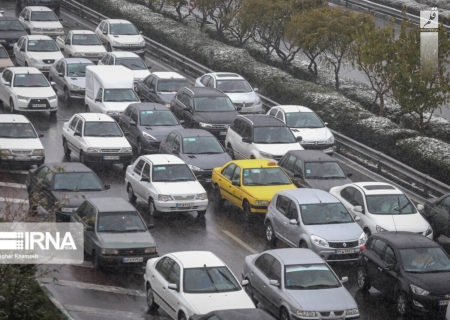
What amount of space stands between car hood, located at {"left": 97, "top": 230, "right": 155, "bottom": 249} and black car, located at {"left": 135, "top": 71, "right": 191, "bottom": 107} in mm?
16245

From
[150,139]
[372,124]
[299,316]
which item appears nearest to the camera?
[299,316]

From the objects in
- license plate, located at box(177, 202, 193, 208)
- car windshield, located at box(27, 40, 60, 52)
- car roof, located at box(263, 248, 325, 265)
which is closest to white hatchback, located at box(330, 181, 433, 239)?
license plate, located at box(177, 202, 193, 208)

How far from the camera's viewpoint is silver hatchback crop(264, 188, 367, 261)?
87.7 ft

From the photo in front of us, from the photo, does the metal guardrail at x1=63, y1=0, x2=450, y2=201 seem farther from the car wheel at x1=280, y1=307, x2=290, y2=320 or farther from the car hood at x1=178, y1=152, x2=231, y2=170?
the car wheel at x1=280, y1=307, x2=290, y2=320

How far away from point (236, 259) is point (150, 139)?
9.77m

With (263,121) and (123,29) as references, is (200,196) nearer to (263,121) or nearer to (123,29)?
(263,121)

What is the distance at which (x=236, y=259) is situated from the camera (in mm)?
27438

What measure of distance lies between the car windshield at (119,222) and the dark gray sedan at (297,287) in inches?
136

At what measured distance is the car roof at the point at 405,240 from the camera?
81.5 ft

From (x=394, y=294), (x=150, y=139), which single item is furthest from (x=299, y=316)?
(x=150, y=139)

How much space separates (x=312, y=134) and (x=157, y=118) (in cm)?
544

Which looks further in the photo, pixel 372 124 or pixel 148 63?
pixel 148 63

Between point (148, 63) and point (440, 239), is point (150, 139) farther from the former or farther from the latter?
point (148, 63)

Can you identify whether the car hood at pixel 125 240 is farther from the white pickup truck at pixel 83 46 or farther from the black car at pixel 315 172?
the white pickup truck at pixel 83 46
